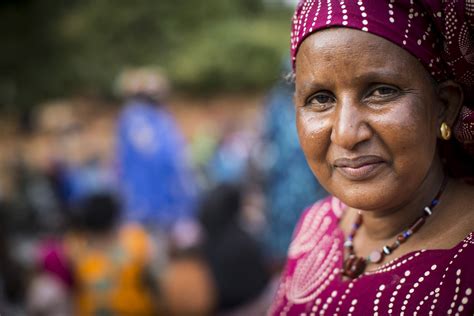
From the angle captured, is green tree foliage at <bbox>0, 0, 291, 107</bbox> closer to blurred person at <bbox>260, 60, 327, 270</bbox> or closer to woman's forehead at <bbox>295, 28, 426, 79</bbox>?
blurred person at <bbox>260, 60, 327, 270</bbox>

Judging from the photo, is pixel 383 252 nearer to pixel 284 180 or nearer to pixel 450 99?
pixel 450 99

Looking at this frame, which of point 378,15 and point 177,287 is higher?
point 378,15

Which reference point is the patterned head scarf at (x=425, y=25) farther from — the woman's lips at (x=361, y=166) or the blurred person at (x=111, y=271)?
the blurred person at (x=111, y=271)

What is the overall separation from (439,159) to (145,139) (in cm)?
545

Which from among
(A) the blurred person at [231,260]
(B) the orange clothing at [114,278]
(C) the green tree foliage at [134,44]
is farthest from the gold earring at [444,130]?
(C) the green tree foliage at [134,44]

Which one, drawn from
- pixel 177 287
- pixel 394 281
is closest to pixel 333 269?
pixel 394 281

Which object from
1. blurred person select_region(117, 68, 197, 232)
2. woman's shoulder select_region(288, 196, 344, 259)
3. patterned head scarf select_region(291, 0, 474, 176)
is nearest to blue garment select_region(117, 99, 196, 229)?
blurred person select_region(117, 68, 197, 232)

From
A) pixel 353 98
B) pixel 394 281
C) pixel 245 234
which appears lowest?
pixel 245 234

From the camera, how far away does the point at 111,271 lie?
439 centimetres

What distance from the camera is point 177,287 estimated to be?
4168 millimetres

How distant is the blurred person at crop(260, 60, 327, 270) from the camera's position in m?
4.78

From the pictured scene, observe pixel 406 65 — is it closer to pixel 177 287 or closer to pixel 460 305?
pixel 460 305

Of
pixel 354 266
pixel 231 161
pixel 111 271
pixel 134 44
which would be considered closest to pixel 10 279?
pixel 111 271

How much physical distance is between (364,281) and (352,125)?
432mm
